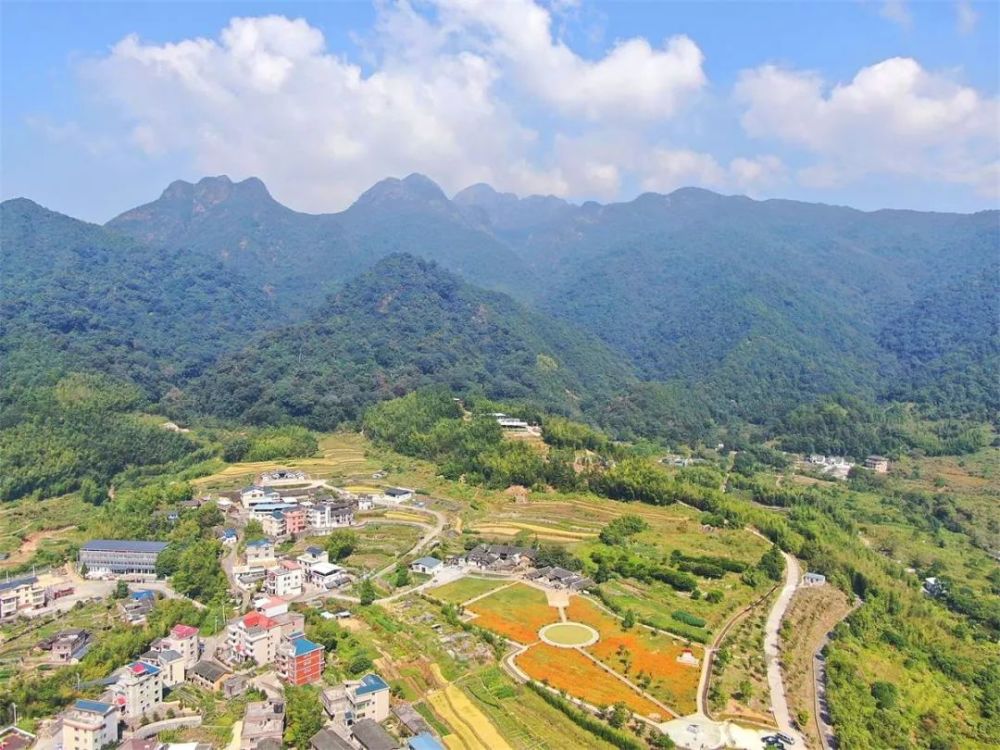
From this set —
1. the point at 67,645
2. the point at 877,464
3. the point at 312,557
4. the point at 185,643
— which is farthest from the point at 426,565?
the point at 877,464

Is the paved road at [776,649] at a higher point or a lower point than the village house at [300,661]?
lower

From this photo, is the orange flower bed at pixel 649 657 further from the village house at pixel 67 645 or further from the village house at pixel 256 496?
the village house at pixel 256 496

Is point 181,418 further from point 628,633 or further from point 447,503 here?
point 628,633

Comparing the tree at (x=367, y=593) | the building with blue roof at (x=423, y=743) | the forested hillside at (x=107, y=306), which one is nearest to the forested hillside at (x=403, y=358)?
the forested hillside at (x=107, y=306)

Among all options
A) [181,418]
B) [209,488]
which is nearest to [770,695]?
[209,488]

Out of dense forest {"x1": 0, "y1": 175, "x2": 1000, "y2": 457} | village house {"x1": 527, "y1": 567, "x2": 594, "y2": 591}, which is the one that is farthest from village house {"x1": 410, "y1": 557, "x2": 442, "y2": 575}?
dense forest {"x1": 0, "y1": 175, "x2": 1000, "y2": 457}

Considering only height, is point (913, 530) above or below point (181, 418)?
below
